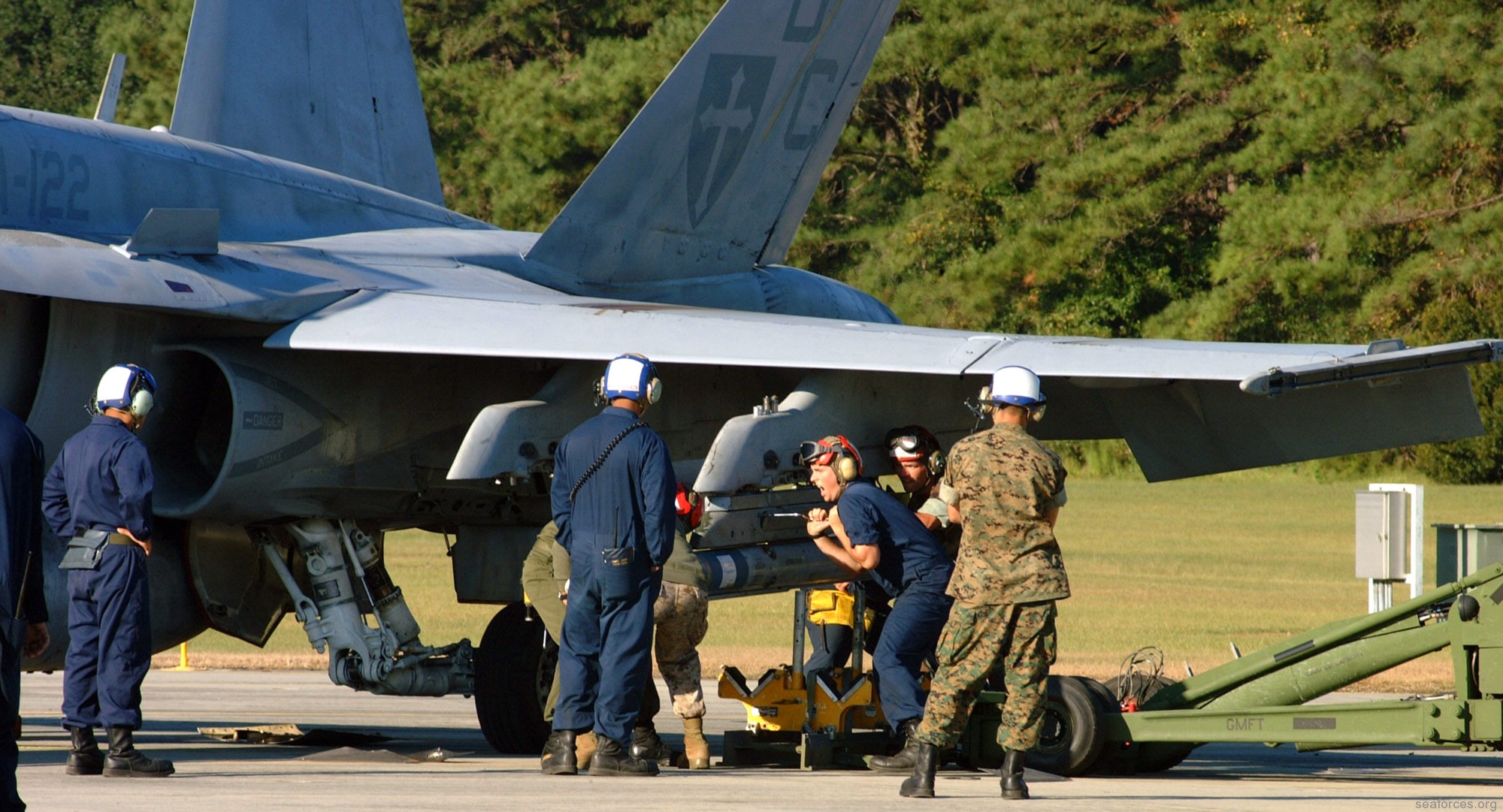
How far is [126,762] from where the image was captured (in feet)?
25.6

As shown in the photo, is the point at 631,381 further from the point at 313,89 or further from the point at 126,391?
the point at 313,89

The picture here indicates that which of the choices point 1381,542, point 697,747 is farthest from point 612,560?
point 1381,542

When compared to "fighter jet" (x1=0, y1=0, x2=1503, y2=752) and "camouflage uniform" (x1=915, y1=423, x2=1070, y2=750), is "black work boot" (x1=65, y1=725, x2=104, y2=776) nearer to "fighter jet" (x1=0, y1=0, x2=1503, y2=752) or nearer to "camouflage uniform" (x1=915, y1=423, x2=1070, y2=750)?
"fighter jet" (x1=0, y1=0, x2=1503, y2=752)

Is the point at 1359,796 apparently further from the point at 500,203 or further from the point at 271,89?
the point at 500,203

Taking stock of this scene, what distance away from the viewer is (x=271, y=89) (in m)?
12.8

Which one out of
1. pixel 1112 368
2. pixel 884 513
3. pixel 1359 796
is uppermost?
pixel 1112 368

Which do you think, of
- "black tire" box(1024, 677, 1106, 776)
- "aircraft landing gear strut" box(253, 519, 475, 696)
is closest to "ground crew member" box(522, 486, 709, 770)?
"aircraft landing gear strut" box(253, 519, 475, 696)

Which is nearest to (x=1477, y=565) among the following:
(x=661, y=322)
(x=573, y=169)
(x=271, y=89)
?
(x=661, y=322)

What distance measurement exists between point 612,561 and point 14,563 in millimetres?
2715

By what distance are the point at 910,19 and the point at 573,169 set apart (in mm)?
8770

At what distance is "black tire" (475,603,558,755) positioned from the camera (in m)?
10.2

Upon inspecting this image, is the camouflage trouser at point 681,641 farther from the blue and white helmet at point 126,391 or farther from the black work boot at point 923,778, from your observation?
the blue and white helmet at point 126,391

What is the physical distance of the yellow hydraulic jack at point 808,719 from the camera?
8.80m

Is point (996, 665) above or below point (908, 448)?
below
